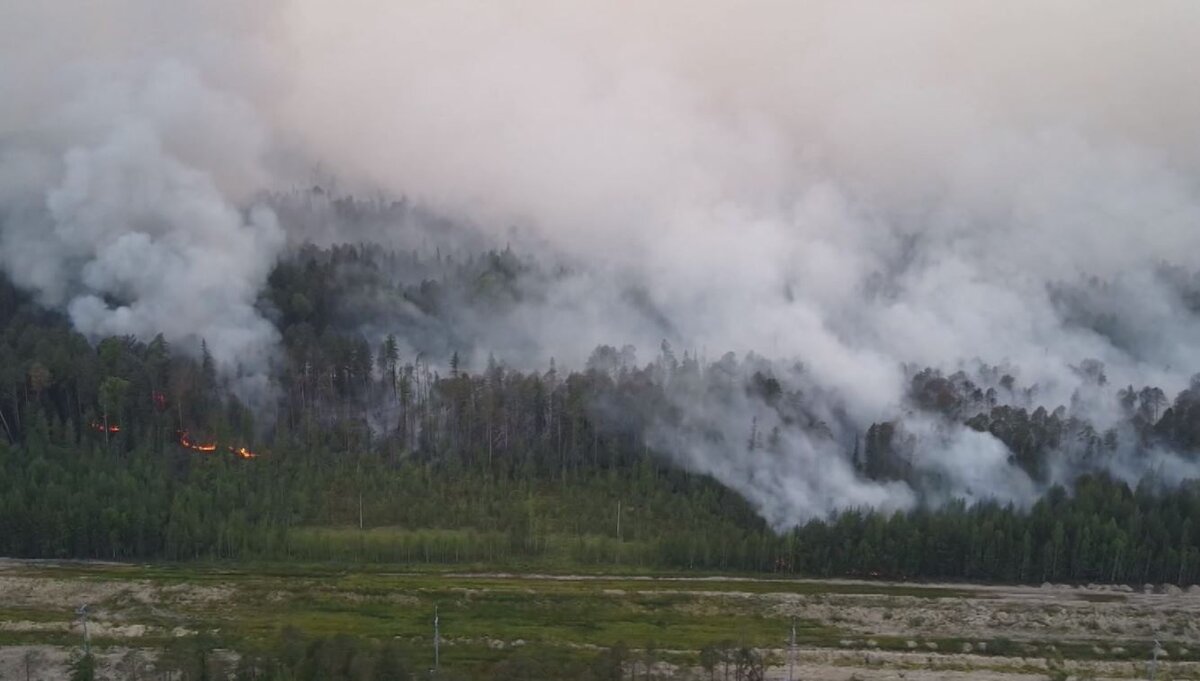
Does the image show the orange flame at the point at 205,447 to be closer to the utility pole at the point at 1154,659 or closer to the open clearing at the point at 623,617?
the open clearing at the point at 623,617

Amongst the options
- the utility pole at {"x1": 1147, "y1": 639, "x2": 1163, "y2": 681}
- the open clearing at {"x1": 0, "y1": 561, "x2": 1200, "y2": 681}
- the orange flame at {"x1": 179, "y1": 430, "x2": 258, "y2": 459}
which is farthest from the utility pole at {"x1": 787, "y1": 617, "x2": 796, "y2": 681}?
the orange flame at {"x1": 179, "y1": 430, "x2": 258, "y2": 459}

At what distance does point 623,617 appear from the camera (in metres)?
54.8

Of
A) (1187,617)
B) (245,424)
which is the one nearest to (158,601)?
(245,424)

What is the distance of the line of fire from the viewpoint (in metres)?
75.4

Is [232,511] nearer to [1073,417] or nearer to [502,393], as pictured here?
[502,393]

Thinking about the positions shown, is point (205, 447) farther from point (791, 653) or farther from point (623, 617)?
point (791, 653)

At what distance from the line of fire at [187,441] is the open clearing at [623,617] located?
49.0ft

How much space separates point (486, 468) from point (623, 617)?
23427 millimetres

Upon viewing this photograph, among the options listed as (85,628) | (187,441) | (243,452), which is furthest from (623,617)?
(187,441)

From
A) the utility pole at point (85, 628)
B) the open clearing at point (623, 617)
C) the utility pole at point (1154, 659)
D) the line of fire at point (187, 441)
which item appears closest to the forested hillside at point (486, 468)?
the line of fire at point (187, 441)

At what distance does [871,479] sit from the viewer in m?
73.2

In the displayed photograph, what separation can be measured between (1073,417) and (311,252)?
239 feet

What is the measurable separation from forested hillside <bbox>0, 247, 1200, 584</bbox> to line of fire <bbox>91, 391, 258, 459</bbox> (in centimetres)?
15

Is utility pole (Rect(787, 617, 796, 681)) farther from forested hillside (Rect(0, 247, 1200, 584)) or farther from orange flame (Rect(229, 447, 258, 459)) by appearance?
orange flame (Rect(229, 447, 258, 459))
